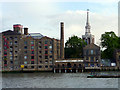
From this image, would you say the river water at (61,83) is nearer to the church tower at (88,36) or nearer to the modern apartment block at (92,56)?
the modern apartment block at (92,56)

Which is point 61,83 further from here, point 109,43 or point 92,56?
point 109,43

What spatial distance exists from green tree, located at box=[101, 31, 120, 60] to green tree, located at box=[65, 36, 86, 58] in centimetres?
1135

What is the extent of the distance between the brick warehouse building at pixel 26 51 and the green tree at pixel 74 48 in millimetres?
15317

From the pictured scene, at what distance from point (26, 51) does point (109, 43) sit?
3244 cm

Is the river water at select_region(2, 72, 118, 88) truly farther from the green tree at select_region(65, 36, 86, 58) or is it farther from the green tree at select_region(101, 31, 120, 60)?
the green tree at select_region(65, 36, 86, 58)

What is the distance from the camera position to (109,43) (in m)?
121

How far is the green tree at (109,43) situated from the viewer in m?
121

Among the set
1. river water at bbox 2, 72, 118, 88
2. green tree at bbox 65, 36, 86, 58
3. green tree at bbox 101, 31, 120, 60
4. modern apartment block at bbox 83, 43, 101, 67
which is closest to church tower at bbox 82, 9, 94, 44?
green tree at bbox 65, 36, 86, 58

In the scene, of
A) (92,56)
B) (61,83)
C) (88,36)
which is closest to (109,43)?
(92,56)

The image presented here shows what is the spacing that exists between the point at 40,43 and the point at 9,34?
12019mm

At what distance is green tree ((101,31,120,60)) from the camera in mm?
121062

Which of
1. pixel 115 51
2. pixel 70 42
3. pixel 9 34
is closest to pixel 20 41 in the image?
pixel 9 34

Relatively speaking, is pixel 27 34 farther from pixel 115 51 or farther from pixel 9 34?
pixel 115 51

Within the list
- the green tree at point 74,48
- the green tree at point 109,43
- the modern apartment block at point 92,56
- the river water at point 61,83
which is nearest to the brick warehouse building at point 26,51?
the modern apartment block at point 92,56
